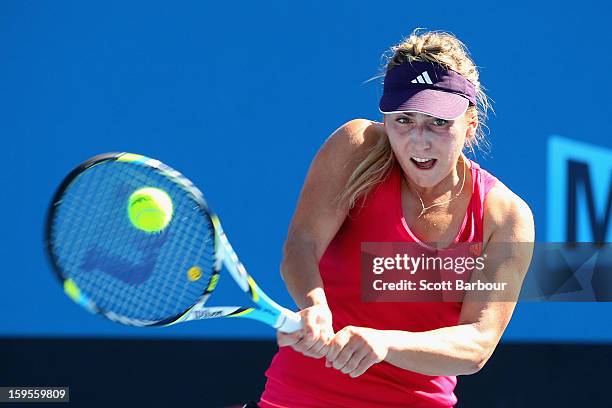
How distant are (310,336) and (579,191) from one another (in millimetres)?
2134

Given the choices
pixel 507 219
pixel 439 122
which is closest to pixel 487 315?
pixel 507 219

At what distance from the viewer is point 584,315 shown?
13.5 feet

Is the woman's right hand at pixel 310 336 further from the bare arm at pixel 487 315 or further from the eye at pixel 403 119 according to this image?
the eye at pixel 403 119

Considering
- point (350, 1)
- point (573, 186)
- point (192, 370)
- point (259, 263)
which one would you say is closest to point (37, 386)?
point (192, 370)

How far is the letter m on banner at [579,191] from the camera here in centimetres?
406

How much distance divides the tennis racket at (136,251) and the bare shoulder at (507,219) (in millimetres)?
540

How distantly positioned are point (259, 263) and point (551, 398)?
1.27m

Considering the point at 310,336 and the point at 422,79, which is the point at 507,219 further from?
the point at 310,336

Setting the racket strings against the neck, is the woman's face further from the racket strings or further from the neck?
the racket strings

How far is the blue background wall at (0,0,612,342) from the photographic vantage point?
4.03 meters

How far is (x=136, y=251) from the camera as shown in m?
2.49

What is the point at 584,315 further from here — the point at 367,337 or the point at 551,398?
the point at 367,337

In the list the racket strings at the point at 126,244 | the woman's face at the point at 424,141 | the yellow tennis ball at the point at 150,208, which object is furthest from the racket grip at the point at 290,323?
the woman's face at the point at 424,141

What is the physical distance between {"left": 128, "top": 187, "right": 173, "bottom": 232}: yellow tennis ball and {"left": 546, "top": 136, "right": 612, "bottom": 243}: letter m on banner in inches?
82.6
